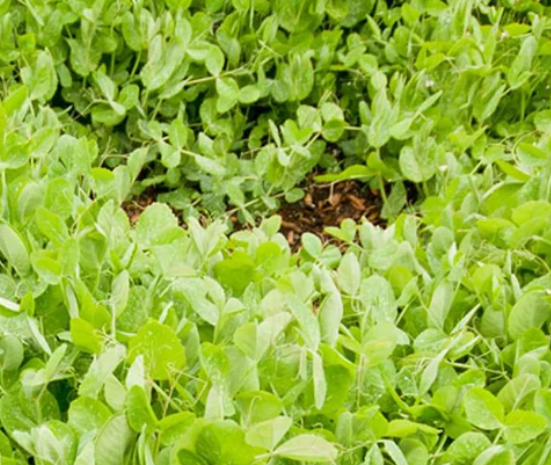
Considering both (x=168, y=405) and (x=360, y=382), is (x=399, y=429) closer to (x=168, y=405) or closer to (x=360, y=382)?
(x=360, y=382)

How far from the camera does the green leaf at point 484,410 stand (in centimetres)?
120

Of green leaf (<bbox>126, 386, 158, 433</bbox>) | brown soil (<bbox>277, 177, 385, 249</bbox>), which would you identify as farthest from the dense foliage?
brown soil (<bbox>277, 177, 385, 249</bbox>)

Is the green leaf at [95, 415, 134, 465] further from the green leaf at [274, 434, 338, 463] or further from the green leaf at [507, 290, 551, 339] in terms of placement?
the green leaf at [507, 290, 551, 339]

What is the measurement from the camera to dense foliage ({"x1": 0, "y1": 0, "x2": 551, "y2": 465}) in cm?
117

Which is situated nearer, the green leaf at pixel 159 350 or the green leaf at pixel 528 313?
the green leaf at pixel 159 350

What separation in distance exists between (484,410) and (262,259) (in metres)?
0.48

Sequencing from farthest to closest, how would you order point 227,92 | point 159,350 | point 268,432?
point 227,92
point 159,350
point 268,432

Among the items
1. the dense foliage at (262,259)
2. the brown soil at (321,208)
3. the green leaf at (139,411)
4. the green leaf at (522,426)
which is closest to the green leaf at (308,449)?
the dense foliage at (262,259)

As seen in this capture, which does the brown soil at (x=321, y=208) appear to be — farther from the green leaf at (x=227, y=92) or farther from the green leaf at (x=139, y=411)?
the green leaf at (x=139, y=411)

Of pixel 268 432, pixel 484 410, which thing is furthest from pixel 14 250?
pixel 484 410

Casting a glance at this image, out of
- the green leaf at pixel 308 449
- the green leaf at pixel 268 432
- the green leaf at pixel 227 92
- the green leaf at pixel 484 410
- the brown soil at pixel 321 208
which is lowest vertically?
the brown soil at pixel 321 208

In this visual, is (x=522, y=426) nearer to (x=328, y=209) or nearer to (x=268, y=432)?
(x=268, y=432)

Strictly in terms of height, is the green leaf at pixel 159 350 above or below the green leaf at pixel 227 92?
above

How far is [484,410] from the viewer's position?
1205 mm
